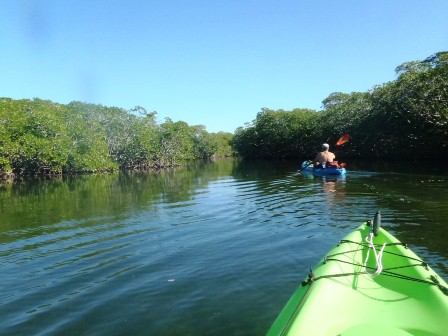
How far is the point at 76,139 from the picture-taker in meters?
40.7

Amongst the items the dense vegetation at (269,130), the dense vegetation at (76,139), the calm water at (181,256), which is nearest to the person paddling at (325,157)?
the calm water at (181,256)

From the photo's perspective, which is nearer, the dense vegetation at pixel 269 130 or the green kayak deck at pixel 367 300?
the green kayak deck at pixel 367 300

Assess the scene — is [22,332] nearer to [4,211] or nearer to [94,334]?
[94,334]

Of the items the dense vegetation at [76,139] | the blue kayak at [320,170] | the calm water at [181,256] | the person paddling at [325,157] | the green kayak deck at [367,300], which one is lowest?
the calm water at [181,256]

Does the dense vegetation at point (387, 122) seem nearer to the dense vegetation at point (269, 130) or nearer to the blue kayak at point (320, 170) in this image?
A: the dense vegetation at point (269, 130)

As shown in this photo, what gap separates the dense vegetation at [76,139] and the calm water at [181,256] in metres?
24.3

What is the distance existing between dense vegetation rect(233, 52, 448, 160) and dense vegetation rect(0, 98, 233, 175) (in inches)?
762

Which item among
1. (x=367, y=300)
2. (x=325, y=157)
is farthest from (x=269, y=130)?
(x=367, y=300)

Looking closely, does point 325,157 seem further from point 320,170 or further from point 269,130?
point 269,130

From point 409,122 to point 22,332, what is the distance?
111 feet

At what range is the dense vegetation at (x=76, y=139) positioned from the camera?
34844 mm

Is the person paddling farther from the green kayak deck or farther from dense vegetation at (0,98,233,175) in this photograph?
dense vegetation at (0,98,233,175)

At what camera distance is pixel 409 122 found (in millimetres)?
31844

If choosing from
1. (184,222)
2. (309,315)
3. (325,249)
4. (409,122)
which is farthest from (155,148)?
(309,315)
